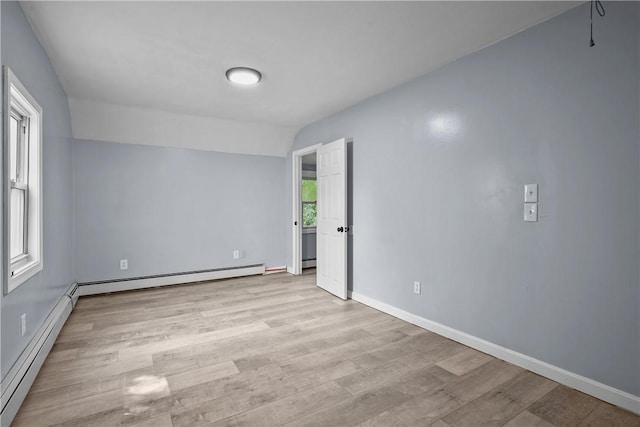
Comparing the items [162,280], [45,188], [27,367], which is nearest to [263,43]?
[45,188]

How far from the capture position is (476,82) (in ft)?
8.91

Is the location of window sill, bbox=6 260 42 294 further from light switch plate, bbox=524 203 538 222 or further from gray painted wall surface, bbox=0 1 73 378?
light switch plate, bbox=524 203 538 222

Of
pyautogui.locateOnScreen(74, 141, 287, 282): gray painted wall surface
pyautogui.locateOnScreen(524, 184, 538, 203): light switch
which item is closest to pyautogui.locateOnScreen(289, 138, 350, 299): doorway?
pyautogui.locateOnScreen(74, 141, 287, 282): gray painted wall surface

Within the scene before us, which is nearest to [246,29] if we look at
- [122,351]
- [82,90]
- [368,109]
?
[368,109]

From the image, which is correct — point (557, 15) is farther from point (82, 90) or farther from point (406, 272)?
point (82, 90)

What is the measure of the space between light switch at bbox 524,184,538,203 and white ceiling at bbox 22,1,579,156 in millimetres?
1179

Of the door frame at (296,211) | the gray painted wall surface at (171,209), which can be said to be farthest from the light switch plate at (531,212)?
the gray painted wall surface at (171,209)

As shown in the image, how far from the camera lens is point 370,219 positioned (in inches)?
152

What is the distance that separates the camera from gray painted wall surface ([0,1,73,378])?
6.38 ft

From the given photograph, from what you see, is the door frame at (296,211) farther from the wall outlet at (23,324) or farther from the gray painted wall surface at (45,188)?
the wall outlet at (23,324)

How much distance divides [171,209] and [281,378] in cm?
352

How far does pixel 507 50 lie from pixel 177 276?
490cm

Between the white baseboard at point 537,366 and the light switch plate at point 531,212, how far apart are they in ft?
3.36

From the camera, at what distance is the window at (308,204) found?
6809 millimetres
